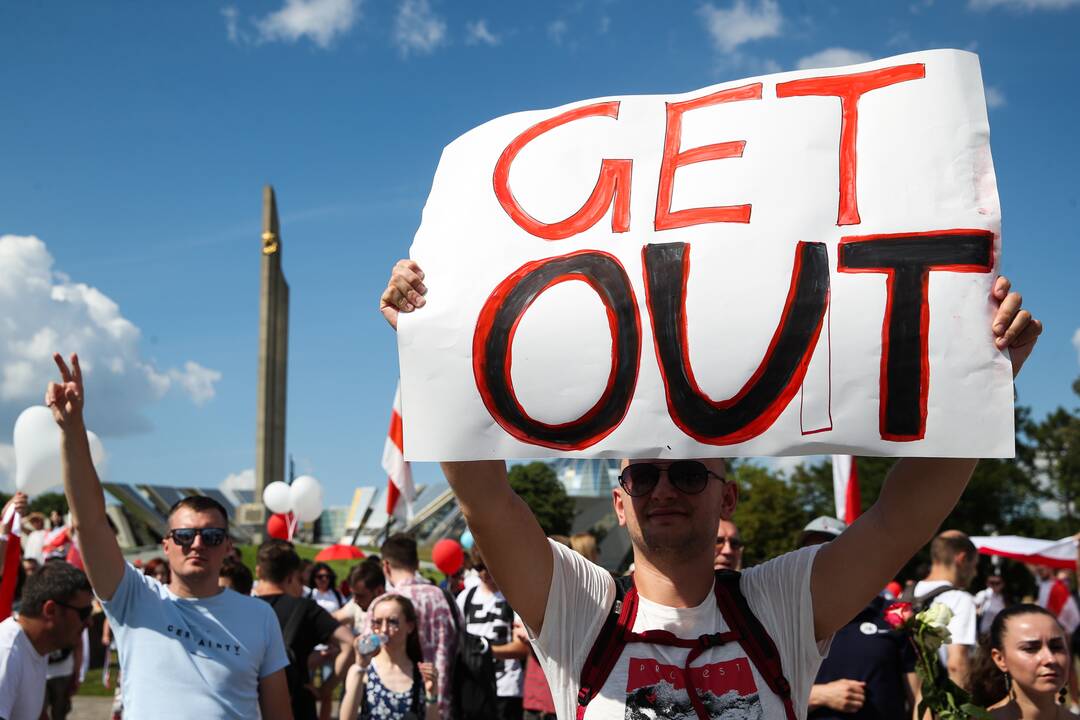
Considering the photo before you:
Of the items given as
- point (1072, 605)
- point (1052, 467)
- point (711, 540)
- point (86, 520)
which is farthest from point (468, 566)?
point (1052, 467)

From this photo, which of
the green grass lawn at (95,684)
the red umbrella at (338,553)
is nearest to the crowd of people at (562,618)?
the green grass lawn at (95,684)

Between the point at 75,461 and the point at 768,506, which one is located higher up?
the point at 75,461

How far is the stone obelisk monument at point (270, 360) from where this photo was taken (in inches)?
1505

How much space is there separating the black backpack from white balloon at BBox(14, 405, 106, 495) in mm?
2196

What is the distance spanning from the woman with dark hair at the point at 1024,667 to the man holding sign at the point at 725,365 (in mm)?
1865

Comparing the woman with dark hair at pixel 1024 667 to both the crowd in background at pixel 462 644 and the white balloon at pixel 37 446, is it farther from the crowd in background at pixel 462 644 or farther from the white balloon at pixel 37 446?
the white balloon at pixel 37 446

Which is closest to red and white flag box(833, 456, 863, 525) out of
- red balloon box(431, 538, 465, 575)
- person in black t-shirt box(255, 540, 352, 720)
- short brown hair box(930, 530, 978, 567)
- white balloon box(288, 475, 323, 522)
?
short brown hair box(930, 530, 978, 567)

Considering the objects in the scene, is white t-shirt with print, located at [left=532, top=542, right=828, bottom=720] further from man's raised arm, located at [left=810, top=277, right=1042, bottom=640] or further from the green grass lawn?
the green grass lawn

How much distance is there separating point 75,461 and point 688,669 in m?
2.37

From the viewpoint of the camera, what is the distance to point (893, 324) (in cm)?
223

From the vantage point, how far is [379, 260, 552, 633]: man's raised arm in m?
2.28

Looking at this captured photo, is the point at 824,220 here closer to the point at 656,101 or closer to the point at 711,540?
the point at 656,101

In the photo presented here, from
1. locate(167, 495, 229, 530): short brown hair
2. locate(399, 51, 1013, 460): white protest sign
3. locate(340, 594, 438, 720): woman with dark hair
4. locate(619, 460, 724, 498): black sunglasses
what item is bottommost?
locate(340, 594, 438, 720): woman with dark hair

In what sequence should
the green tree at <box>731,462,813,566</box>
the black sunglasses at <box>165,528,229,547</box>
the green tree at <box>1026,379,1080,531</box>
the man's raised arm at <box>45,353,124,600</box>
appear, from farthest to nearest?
the green tree at <box>1026,379,1080,531</box>, the green tree at <box>731,462,813,566</box>, the black sunglasses at <box>165,528,229,547</box>, the man's raised arm at <box>45,353,124,600</box>
